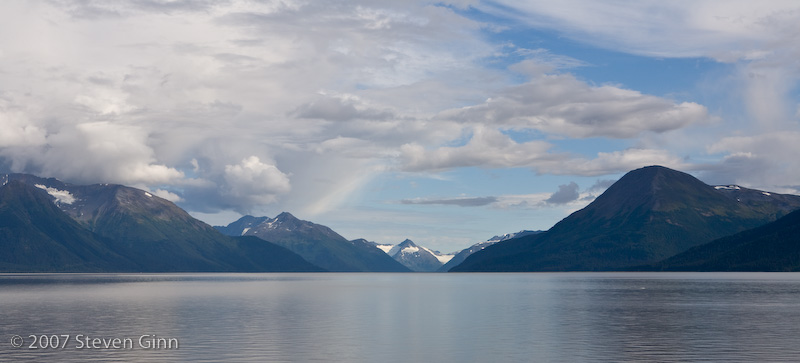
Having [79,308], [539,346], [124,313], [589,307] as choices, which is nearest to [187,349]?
[539,346]

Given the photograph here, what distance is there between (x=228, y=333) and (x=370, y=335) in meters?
17.0

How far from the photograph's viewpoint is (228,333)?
283 feet

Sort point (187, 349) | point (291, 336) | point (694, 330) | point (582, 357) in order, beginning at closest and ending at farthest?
point (582, 357), point (187, 349), point (291, 336), point (694, 330)

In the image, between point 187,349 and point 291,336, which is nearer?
point 187,349

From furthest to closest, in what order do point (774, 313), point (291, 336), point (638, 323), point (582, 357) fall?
point (774, 313) < point (638, 323) < point (291, 336) < point (582, 357)

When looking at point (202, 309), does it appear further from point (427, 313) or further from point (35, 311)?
point (427, 313)

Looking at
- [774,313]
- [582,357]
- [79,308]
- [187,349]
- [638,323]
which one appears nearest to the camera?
[582,357]

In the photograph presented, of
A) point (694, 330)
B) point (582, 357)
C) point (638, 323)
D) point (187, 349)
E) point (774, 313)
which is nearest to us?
point (582, 357)

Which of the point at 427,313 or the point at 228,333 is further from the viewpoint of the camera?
the point at 427,313

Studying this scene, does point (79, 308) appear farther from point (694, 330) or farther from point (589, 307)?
point (694, 330)

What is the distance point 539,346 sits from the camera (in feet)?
244

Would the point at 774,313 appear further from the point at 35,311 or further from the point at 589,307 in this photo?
the point at 35,311

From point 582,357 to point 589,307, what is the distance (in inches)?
2751

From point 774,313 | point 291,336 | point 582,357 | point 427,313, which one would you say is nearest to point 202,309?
point 427,313
